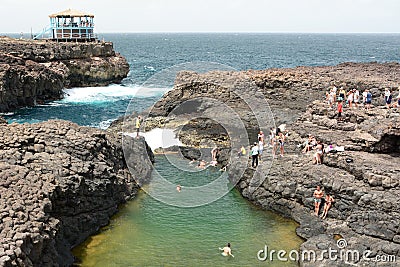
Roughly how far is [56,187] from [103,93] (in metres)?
45.6

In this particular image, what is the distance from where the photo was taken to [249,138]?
112ft

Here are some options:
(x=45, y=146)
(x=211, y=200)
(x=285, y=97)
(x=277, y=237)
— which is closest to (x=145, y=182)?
(x=211, y=200)

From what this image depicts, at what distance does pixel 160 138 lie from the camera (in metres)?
36.1

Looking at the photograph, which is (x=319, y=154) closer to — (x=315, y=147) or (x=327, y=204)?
(x=315, y=147)

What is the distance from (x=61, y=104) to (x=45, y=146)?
34.3 metres

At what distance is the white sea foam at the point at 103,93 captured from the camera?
58281 millimetres

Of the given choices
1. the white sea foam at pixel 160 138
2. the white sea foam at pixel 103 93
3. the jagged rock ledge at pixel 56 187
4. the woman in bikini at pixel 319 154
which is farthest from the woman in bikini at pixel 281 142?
the white sea foam at pixel 103 93

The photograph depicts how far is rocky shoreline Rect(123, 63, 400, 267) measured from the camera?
786 inches

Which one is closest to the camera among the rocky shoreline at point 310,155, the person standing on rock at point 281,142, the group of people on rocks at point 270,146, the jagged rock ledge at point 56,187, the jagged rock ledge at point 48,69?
the jagged rock ledge at point 56,187

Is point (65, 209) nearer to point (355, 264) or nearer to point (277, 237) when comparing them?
point (277, 237)

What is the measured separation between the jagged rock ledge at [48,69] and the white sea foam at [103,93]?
1374mm

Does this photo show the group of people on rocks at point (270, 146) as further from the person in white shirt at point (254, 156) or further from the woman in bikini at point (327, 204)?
the woman in bikini at point (327, 204)
